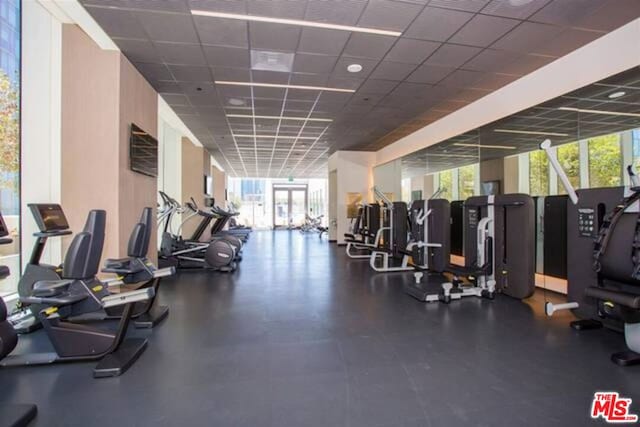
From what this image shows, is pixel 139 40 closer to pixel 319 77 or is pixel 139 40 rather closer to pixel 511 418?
pixel 319 77

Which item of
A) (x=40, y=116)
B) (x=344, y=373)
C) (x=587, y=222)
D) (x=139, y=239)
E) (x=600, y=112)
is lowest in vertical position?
(x=344, y=373)

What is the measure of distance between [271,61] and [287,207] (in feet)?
50.4

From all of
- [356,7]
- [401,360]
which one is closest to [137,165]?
[356,7]

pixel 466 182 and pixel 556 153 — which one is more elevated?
pixel 556 153

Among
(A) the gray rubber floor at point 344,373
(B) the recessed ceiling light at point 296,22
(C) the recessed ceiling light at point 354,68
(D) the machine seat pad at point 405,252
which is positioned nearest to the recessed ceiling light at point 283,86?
(C) the recessed ceiling light at point 354,68

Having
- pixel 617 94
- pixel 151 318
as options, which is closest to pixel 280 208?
pixel 151 318

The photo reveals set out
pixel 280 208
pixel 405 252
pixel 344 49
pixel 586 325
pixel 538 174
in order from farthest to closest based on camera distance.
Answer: pixel 280 208 → pixel 405 252 → pixel 538 174 → pixel 344 49 → pixel 586 325

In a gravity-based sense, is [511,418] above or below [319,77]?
below

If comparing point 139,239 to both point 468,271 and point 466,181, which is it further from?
point 466,181

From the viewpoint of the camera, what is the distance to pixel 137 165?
185 inches

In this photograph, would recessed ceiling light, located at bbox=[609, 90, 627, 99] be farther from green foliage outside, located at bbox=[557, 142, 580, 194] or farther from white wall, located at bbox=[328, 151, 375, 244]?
white wall, located at bbox=[328, 151, 375, 244]

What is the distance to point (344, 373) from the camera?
94.3 inches

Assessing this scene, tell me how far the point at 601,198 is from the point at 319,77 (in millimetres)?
3975

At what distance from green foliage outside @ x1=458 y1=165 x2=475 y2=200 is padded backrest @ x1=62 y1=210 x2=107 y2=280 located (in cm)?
675
